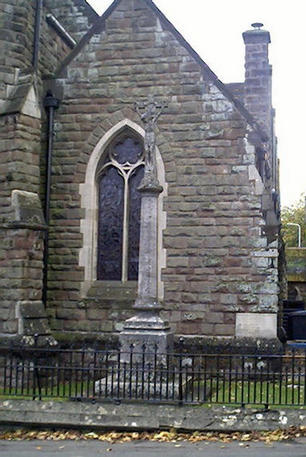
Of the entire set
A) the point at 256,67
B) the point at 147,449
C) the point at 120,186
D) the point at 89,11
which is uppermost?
the point at 89,11

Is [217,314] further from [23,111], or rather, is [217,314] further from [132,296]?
[23,111]

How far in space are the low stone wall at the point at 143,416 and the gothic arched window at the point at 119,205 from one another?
550 cm

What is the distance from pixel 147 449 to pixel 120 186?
24.9ft

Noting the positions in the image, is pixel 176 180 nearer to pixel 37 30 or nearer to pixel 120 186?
pixel 120 186

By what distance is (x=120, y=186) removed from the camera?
14781 millimetres

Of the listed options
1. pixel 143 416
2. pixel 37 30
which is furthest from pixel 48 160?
pixel 143 416

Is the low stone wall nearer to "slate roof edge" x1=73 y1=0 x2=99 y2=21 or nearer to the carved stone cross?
the carved stone cross

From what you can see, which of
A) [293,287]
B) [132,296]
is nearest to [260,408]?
[132,296]

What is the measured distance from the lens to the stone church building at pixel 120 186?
13359 mm

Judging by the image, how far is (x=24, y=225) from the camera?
508 inches

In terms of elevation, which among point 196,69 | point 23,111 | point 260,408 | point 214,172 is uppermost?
point 196,69

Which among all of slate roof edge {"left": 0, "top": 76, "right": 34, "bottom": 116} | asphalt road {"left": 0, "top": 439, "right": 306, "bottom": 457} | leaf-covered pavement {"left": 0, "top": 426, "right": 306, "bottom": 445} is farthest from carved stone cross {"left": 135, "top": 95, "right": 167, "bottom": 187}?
asphalt road {"left": 0, "top": 439, "right": 306, "bottom": 457}

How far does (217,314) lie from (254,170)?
3051mm

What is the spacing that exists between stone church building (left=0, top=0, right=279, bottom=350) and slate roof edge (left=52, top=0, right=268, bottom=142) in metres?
0.03
